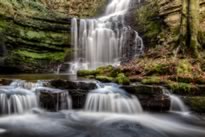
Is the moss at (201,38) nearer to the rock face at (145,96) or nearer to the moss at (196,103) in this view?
the moss at (196,103)

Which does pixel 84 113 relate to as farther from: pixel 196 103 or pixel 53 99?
pixel 196 103

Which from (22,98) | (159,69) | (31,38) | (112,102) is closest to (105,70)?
(159,69)

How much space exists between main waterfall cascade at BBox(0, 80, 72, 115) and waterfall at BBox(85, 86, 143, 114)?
759mm

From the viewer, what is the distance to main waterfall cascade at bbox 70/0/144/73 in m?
16.1

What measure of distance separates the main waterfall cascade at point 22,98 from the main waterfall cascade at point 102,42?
25.7 feet

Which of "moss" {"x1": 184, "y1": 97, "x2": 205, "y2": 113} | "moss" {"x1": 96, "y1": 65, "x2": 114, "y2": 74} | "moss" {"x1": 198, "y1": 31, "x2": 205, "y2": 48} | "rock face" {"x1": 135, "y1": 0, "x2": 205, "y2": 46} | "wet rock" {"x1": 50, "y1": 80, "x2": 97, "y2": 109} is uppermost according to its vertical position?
"rock face" {"x1": 135, "y1": 0, "x2": 205, "y2": 46}

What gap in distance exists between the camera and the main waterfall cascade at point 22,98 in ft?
25.5

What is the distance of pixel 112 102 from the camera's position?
326 inches

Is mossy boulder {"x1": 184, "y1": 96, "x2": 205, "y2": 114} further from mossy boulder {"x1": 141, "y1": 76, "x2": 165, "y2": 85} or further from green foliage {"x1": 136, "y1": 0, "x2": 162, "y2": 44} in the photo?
green foliage {"x1": 136, "y1": 0, "x2": 162, "y2": 44}

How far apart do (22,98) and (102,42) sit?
943 centimetres

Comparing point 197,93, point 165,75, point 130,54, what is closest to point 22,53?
point 130,54

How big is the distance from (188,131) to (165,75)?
3356mm

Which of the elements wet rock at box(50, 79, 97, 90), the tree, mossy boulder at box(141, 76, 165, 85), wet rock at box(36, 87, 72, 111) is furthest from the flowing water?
the tree

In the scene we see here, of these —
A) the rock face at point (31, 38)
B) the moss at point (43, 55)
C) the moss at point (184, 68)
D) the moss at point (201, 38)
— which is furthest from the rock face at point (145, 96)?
the moss at point (43, 55)
